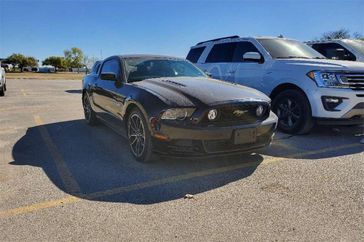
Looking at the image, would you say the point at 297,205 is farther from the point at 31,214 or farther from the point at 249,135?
the point at 31,214

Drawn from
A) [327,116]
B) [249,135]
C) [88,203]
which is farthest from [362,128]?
[88,203]

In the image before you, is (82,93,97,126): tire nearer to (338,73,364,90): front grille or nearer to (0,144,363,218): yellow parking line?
(0,144,363,218): yellow parking line

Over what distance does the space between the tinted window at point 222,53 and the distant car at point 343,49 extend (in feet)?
10.2

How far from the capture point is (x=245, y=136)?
13.5 ft

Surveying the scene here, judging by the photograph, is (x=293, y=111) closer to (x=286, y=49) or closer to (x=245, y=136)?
(x=286, y=49)

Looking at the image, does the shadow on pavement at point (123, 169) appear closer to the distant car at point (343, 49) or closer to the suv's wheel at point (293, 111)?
the suv's wheel at point (293, 111)

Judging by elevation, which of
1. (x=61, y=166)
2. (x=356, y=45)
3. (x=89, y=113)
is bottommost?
(x=61, y=166)

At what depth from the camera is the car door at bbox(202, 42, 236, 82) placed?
7789mm

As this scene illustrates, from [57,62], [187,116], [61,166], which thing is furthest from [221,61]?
[57,62]

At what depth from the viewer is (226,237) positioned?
269cm

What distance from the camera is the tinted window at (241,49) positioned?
7.32 metres

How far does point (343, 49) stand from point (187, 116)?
7.10 m

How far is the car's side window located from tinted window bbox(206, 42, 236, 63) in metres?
0.13

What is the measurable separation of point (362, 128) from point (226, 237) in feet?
18.1
